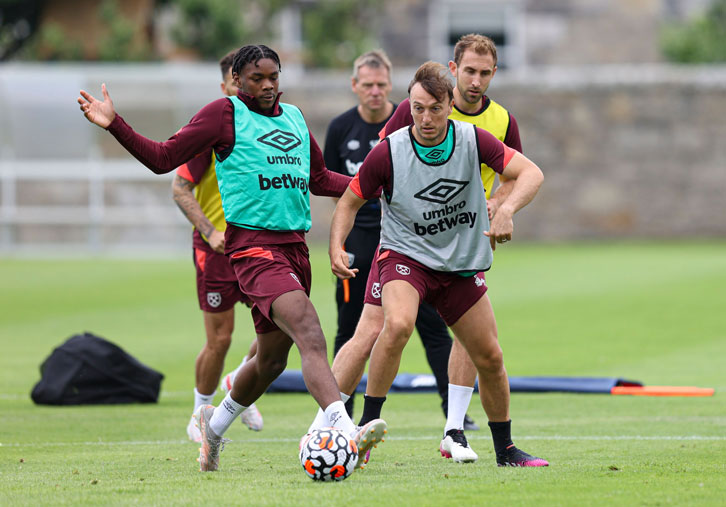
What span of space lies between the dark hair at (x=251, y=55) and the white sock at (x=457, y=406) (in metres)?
2.27

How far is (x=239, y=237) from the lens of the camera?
668 cm

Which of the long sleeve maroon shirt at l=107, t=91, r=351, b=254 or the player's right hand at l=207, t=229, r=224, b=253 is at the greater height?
the long sleeve maroon shirt at l=107, t=91, r=351, b=254

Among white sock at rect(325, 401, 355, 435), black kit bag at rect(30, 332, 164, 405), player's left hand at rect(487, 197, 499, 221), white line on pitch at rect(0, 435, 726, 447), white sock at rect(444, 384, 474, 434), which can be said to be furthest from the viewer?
black kit bag at rect(30, 332, 164, 405)

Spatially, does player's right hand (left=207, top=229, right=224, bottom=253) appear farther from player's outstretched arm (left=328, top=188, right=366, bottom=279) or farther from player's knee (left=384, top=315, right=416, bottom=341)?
player's knee (left=384, top=315, right=416, bottom=341)

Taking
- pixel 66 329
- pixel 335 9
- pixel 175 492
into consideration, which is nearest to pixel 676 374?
pixel 175 492

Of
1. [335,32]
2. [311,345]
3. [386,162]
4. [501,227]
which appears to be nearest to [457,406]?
[311,345]

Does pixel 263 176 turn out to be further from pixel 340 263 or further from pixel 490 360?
pixel 490 360

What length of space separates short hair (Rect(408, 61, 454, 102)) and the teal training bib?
0.82m

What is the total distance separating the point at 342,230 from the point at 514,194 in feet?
3.13

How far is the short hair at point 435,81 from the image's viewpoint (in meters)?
6.42

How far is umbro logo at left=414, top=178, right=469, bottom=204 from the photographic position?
257 inches

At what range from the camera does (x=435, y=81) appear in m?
6.44

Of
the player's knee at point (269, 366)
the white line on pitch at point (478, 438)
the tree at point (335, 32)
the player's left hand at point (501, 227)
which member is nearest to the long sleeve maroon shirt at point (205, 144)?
the player's knee at point (269, 366)

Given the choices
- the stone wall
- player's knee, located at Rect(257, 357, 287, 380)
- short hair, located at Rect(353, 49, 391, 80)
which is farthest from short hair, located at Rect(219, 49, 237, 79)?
the stone wall
